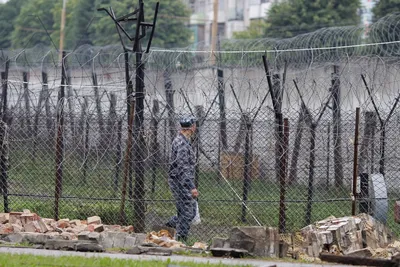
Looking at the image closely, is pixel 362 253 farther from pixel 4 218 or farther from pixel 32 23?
pixel 32 23

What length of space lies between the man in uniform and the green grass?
2.80 metres

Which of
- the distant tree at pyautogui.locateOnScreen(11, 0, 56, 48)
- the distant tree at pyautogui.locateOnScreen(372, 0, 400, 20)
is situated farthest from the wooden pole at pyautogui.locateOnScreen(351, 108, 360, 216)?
the distant tree at pyautogui.locateOnScreen(11, 0, 56, 48)

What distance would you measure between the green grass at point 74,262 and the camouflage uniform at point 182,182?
9.19 ft

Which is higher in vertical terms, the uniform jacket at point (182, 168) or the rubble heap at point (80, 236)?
the uniform jacket at point (182, 168)

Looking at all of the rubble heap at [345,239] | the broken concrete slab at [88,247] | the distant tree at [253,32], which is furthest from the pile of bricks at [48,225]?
the distant tree at [253,32]

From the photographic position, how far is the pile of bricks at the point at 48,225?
39.5 feet

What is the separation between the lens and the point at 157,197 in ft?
49.9

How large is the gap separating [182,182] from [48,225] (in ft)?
5.83

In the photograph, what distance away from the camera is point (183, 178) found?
503 inches

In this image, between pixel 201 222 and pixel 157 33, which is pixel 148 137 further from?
pixel 157 33

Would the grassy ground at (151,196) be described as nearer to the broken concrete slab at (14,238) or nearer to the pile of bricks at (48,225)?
the pile of bricks at (48,225)

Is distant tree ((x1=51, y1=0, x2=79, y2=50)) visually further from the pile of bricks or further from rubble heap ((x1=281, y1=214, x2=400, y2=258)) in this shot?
rubble heap ((x1=281, y1=214, x2=400, y2=258))

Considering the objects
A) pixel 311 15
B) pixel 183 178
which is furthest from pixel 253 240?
pixel 311 15

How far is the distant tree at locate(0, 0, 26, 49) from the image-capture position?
53.9m
